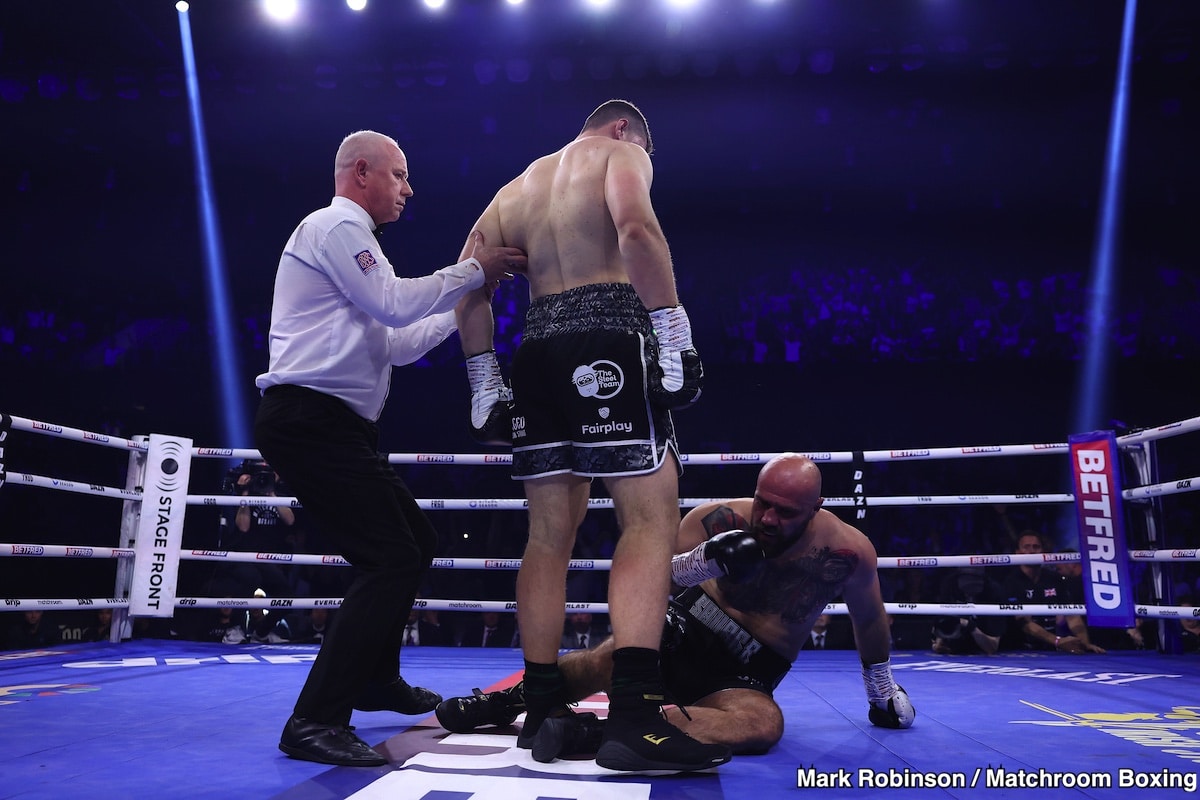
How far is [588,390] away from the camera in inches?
70.8

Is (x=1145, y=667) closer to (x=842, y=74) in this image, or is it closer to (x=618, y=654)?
(x=618, y=654)

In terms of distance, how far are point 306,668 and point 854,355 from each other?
632 cm

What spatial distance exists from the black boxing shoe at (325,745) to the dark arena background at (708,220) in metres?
3.54

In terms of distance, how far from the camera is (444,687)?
2.70 meters

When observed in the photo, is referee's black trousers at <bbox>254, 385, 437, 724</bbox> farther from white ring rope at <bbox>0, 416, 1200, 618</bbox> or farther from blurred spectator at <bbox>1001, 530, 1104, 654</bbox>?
blurred spectator at <bbox>1001, 530, 1104, 654</bbox>

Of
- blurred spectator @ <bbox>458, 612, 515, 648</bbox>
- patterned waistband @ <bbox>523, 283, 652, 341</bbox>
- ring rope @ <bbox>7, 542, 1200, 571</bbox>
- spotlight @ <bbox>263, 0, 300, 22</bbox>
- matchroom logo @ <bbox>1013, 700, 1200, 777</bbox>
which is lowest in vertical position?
blurred spectator @ <bbox>458, 612, 515, 648</bbox>

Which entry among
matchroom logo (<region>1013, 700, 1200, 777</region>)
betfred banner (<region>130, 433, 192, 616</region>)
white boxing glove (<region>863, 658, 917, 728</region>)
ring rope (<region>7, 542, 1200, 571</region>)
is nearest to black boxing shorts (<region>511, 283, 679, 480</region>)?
white boxing glove (<region>863, 658, 917, 728</region>)

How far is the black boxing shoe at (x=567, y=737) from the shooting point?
158 cm

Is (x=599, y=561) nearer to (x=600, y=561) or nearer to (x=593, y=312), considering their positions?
(x=600, y=561)

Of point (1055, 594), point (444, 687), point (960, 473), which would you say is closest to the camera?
point (444, 687)

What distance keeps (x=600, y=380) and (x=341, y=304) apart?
636 millimetres

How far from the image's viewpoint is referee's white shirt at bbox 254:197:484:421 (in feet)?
6.03

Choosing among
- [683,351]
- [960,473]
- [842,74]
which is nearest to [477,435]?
[683,351]

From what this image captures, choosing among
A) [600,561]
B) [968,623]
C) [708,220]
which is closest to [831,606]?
[968,623]
